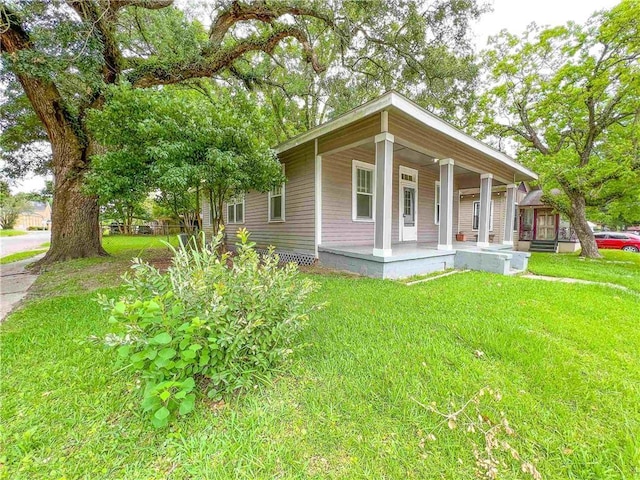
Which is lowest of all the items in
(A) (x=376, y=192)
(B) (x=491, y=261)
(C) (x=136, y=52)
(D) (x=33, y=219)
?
(B) (x=491, y=261)

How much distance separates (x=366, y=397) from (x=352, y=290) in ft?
8.23

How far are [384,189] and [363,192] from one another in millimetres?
2393

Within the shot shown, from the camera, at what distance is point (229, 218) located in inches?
414

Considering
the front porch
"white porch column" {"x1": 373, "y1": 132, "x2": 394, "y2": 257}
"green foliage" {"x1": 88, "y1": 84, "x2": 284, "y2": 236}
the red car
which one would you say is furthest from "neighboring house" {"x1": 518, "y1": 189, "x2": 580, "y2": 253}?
"green foliage" {"x1": 88, "y1": 84, "x2": 284, "y2": 236}

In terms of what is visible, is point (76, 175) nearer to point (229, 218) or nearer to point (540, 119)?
point (229, 218)

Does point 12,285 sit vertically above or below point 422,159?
below

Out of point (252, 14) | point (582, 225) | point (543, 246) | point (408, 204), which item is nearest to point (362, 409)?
point (408, 204)

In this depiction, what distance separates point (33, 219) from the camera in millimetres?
51531

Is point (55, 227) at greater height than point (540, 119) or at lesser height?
lesser

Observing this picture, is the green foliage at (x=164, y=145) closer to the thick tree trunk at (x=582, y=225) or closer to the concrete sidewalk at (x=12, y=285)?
the concrete sidewalk at (x=12, y=285)

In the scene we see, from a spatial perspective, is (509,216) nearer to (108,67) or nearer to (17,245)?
(108,67)

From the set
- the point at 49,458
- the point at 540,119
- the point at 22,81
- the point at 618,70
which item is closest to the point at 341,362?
the point at 49,458

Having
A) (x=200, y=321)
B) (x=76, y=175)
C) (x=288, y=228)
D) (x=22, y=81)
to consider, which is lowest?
(x=200, y=321)

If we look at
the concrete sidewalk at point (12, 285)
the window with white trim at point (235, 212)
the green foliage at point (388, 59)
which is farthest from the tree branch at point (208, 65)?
the concrete sidewalk at point (12, 285)
